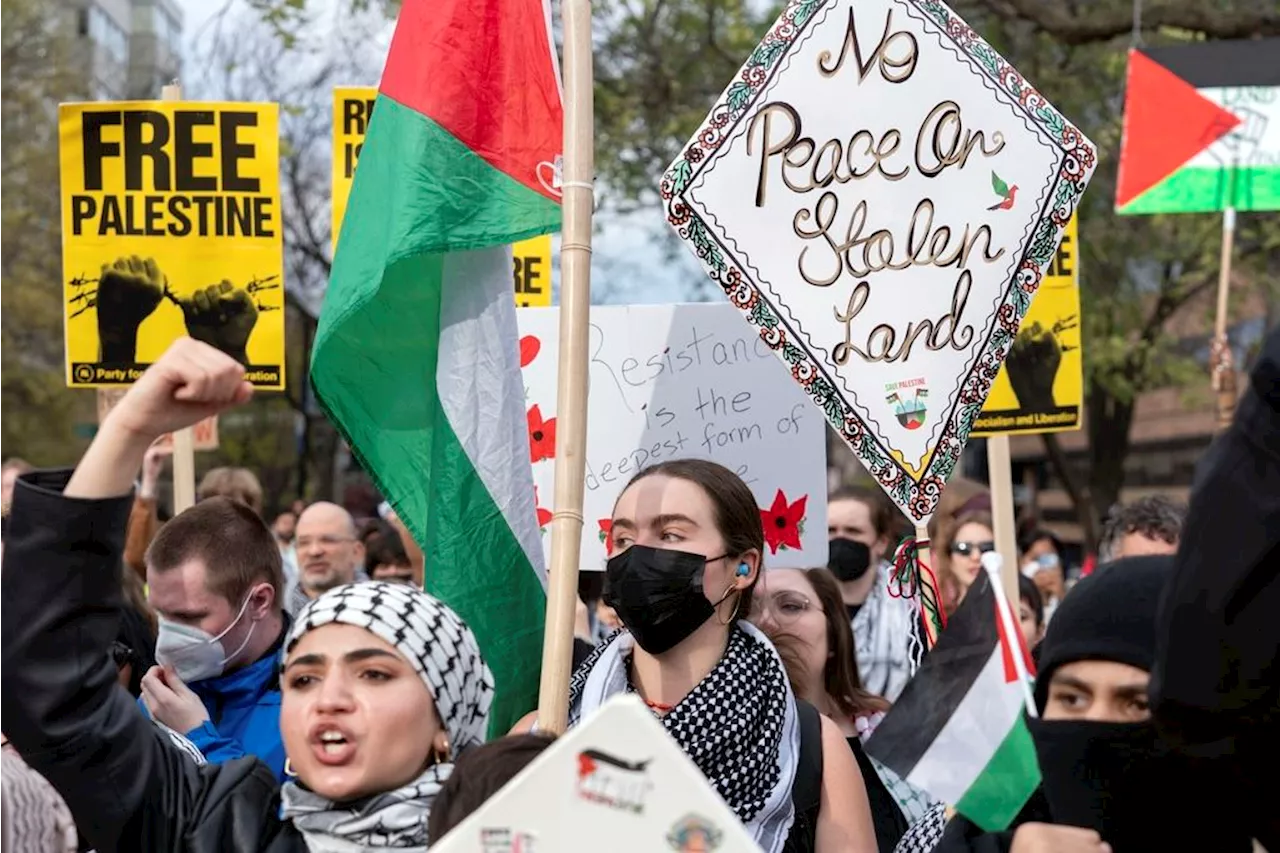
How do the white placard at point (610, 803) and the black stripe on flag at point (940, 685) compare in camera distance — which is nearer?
the white placard at point (610, 803)

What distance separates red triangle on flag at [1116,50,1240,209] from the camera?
321 inches

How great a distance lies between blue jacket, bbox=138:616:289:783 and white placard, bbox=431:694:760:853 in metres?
2.26

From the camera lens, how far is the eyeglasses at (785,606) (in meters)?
4.95

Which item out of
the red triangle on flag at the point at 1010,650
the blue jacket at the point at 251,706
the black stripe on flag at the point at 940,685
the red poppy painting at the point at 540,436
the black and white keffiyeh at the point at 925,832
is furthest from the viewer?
the red poppy painting at the point at 540,436

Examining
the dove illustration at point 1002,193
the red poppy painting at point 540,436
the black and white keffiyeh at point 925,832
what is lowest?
the black and white keffiyeh at point 925,832

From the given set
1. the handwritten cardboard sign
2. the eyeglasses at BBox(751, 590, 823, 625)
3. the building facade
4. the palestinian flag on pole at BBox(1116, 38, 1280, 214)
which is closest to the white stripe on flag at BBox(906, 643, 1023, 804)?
the eyeglasses at BBox(751, 590, 823, 625)

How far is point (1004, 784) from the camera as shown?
2.83 m

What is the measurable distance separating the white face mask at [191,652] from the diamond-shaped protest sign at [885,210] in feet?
4.48

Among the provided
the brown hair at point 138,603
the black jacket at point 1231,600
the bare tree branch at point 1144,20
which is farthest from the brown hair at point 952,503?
the bare tree branch at point 1144,20

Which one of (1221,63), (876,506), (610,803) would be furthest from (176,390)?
(1221,63)

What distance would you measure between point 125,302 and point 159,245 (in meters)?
0.22

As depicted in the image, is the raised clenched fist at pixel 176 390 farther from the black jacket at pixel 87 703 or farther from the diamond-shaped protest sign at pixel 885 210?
the diamond-shaped protest sign at pixel 885 210

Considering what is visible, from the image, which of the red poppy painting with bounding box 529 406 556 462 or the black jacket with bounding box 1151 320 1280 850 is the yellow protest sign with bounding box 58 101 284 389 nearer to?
the red poppy painting with bounding box 529 406 556 462

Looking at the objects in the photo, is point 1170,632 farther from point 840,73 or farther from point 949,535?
point 949,535
